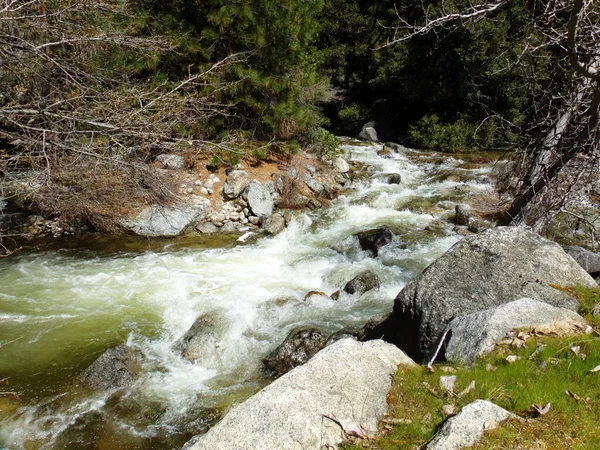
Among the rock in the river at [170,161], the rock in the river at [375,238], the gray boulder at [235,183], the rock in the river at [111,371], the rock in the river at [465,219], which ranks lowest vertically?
the rock in the river at [111,371]

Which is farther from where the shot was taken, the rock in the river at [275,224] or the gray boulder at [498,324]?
the rock in the river at [275,224]

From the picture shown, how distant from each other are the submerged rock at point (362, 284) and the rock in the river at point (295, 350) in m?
1.57

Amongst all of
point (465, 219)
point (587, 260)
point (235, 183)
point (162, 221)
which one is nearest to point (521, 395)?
point (587, 260)

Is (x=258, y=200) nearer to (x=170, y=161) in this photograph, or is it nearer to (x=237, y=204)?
(x=237, y=204)

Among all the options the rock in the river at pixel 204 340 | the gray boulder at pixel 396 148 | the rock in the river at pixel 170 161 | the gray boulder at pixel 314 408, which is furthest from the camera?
the gray boulder at pixel 396 148

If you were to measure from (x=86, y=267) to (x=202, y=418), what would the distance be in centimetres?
481

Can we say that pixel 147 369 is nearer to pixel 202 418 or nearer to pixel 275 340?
pixel 202 418

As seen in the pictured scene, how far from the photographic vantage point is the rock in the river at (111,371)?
16.9ft

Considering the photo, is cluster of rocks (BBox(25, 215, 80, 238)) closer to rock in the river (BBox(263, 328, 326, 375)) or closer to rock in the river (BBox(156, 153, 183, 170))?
rock in the river (BBox(156, 153, 183, 170))

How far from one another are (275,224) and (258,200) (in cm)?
93

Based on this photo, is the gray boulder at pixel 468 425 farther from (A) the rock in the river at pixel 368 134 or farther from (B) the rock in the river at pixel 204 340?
(A) the rock in the river at pixel 368 134

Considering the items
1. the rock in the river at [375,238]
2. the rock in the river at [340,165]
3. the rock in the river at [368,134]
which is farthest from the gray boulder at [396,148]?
the rock in the river at [375,238]

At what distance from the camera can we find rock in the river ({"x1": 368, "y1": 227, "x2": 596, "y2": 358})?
13.8 feet

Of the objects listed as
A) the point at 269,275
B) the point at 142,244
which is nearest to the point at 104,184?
the point at 142,244
